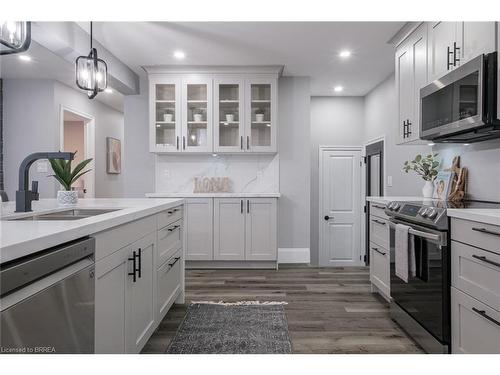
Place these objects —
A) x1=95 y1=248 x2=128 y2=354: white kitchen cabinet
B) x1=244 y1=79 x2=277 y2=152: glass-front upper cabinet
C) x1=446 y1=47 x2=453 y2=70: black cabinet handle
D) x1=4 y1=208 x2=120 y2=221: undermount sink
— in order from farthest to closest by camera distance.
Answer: x1=244 y1=79 x2=277 y2=152: glass-front upper cabinet < x1=446 y1=47 x2=453 y2=70: black cabinet handle < x1=4 y1=208 x2=120 y2=221: undermount sink < x1=95 y1=248 x2=128 y2=354: white kitchen cabinet

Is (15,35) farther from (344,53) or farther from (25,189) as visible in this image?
(344,53)

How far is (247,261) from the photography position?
4.05 meters

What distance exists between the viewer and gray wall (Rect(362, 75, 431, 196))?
3.80 meters

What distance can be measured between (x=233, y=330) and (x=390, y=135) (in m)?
3.21

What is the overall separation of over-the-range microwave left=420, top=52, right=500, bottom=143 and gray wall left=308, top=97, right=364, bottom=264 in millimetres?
2556

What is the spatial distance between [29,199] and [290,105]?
11.2 ft

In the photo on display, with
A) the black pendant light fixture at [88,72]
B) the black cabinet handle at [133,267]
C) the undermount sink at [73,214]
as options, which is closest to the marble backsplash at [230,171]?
the black pendant light fixture at [88,72]

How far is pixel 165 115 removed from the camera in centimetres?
424

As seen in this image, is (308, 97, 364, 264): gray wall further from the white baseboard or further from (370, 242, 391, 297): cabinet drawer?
(370, 242, 391, 297): cabinet drawer

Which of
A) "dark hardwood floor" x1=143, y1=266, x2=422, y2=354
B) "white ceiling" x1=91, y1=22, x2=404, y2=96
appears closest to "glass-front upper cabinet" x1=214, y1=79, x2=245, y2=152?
"white ceiling" x1=91, y1=22, x2=404, y2=96

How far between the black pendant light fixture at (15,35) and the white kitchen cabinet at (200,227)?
254 cm

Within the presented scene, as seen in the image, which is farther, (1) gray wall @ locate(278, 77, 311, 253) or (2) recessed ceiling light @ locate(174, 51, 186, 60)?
(1) gray wall @ locate(278, 77, 311, 253)

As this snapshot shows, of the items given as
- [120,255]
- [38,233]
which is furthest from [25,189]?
[38,233]
